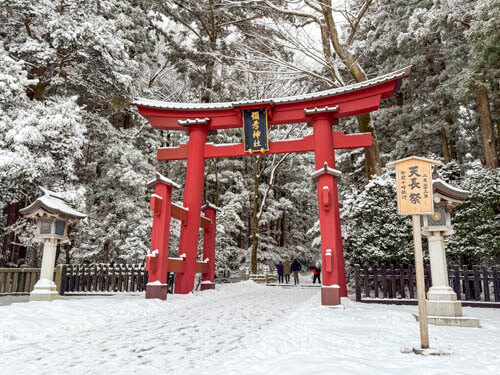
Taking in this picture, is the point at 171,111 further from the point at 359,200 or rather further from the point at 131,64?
the point at 359,200

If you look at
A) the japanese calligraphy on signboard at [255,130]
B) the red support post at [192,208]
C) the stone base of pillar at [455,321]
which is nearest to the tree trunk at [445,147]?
the japanese calligraphy on signboard at [255,130]

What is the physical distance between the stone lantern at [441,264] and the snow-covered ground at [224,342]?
0.43 m

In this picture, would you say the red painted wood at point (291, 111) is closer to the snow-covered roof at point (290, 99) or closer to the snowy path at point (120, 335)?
the snow-covered roof at point (290, 99)

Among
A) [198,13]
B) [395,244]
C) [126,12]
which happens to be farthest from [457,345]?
[198,13]

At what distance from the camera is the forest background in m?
11.1

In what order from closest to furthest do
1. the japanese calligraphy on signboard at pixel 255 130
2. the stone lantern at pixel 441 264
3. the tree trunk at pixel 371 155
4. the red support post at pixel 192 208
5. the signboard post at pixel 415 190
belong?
the signboard post at pixel 415 190
the stone lantern at pixel 441 264
the red support post at pixel 192 208
the japanese calligraphy on signboard at pixel 255 130
the tree trunk at pixel 371 155

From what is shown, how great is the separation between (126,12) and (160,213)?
12.0 m

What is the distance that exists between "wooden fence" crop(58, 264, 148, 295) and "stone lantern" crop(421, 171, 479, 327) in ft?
30.0

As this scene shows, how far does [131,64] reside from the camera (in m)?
13.7

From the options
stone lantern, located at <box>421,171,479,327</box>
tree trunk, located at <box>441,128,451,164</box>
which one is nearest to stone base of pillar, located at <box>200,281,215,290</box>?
stone lantern, located at <box>421,171,479,327</box>

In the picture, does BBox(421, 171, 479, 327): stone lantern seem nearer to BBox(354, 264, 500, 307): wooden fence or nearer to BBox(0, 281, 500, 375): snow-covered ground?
BBox(0, 281, 500, 375): snow-covered ground

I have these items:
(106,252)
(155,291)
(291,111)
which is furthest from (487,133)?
(106,252)

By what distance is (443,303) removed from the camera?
6617mm

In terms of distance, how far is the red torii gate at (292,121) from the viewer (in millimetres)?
9477
